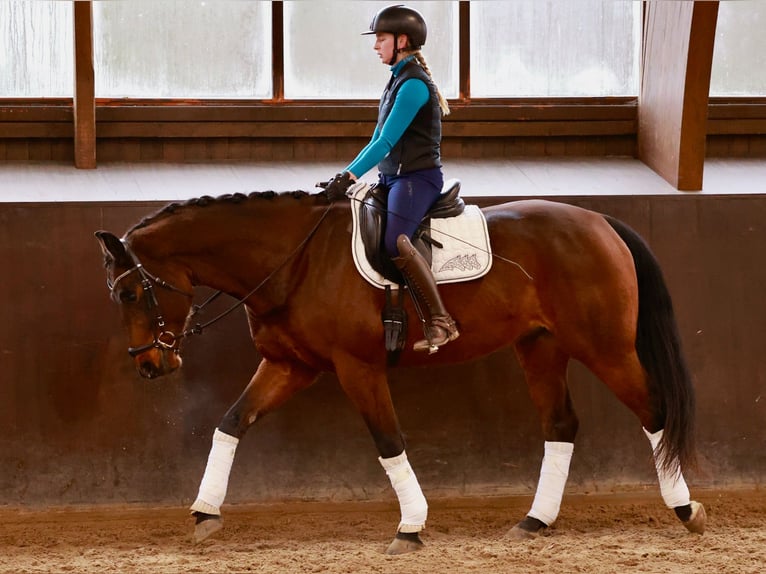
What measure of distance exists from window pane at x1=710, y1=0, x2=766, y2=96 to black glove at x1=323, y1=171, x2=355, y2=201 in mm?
3093

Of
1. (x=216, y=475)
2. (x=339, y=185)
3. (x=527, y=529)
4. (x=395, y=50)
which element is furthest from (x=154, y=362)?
(x=527, y=529)

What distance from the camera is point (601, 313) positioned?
4.52 metres

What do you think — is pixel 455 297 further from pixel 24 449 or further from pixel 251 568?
pixel 24 449

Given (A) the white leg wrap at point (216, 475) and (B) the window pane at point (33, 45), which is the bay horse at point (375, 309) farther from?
(B) the window pane at point (33, 45)

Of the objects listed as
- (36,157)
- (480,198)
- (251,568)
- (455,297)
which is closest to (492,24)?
(480,198)

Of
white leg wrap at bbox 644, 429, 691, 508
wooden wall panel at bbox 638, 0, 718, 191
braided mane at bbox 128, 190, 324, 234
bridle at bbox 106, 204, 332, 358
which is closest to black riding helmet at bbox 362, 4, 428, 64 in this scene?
braided mane at bbox 128, 190, 324, 234

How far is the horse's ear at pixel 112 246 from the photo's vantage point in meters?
4.14

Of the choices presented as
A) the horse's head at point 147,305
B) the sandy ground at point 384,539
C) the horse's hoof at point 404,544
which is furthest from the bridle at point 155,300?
the horse's hoof at point 404,544

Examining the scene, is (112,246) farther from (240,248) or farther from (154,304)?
(240,248)

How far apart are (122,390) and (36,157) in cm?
158

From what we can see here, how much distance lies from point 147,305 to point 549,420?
198 cm

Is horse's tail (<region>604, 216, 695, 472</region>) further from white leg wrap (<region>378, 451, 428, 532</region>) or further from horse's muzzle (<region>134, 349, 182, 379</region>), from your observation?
horse's muzzle (<region>134, 349, 182, 379</region>)

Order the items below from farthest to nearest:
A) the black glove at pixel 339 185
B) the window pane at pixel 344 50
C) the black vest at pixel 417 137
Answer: the window pane at pixel 344 50 < the black vest at pixel 417 137 < the black glove at pixel 339 185

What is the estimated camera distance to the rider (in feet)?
14.0
